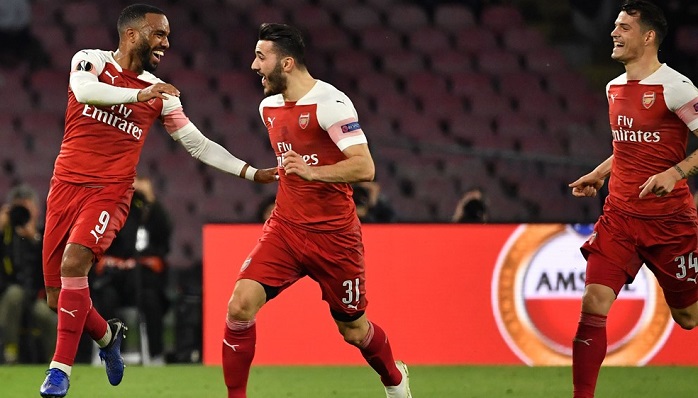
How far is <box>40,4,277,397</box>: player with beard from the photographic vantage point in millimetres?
6094

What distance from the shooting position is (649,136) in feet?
19.4

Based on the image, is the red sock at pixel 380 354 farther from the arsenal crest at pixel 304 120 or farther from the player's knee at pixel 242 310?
the arsenal crest at pixel 304 120

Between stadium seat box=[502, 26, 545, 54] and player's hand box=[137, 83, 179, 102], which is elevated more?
player's hand box=[137, 83, 179, 102]

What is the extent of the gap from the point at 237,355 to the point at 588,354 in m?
1.64

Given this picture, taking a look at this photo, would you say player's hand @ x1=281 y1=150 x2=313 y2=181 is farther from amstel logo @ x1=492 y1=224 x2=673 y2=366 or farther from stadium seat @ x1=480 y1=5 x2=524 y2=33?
stadium seat @ x1=480 y1=5 x2=524 y2=33

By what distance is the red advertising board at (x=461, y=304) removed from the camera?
28.0 feet

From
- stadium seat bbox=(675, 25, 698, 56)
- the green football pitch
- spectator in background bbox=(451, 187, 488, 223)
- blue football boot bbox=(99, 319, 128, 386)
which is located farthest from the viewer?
stadium seat bbox=(675, 25, 698, 56)

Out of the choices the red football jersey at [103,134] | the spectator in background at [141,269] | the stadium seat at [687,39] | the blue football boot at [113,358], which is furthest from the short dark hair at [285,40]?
the stadium seat at [687,39]

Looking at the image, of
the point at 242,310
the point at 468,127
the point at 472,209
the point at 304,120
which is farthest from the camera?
the point at 468,127

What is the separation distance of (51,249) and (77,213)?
0.27 meters

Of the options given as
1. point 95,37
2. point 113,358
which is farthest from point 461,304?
point 95,37

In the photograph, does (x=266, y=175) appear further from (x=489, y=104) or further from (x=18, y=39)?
(x=18, y=39)

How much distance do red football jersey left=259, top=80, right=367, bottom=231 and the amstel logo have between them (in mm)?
2956

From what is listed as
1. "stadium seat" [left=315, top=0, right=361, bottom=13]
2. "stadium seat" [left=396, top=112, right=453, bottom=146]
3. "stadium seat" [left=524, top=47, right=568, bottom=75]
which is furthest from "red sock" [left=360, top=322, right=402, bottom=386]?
"stadium seat" [left=315, top=0, right=361, bottom=13]
